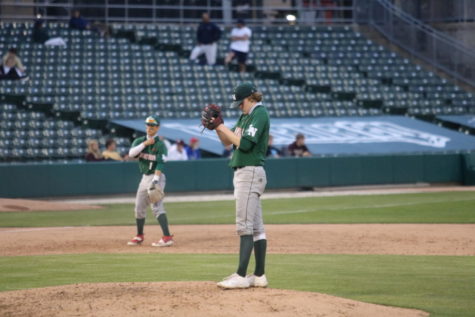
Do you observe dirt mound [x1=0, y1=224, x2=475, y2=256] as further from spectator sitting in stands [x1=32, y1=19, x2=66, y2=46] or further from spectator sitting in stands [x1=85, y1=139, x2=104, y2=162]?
spectator sitting in stands [x1=32, y1=19, x2=66, y2=46]

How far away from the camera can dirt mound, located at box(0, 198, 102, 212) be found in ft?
72.6

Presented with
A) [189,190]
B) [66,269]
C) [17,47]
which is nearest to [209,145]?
[189,190]

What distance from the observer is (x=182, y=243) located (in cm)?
1492

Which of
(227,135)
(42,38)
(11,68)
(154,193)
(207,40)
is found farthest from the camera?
(207,40)

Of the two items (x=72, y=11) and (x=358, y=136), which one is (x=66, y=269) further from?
(x=72, y=11)

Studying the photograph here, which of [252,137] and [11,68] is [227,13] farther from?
[252,137]

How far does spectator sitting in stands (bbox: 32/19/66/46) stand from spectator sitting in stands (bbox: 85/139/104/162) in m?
7.54

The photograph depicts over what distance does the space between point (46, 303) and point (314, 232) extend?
8.65 meters

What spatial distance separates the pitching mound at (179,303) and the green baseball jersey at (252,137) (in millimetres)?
1268

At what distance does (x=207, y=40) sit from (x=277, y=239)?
1742 cm

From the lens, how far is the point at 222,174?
2597cm

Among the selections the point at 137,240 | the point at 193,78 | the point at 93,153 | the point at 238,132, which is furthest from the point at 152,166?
the point at 193,78

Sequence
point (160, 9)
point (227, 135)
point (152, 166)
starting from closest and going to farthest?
point (227, 135) < point (152, 166) < point (160, 9)

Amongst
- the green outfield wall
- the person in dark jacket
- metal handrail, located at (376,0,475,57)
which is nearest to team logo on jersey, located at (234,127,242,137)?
the green outfield wall
